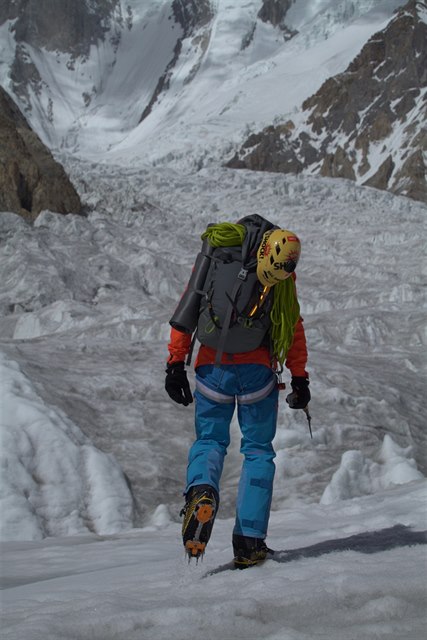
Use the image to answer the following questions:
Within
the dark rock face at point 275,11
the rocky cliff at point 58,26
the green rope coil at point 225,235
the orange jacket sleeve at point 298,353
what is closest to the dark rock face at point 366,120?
the orange jacket sleeve at point 298,353

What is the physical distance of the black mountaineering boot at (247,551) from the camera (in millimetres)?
2365

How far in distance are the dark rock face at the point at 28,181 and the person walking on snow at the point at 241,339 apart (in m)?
19.7

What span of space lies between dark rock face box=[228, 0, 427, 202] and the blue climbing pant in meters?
46.0

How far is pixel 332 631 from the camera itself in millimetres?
1440

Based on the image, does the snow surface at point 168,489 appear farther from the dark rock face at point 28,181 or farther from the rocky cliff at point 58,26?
the rocky cliff at point 58,26

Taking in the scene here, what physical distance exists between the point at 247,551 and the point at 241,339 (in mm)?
801

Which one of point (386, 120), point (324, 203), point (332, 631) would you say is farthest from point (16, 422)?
point (386, 120)

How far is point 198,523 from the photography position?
233 centimetres

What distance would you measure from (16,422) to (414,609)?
3178 millimetres

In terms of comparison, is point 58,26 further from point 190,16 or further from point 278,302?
point 278,302

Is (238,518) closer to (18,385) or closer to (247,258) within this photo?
(247,258)

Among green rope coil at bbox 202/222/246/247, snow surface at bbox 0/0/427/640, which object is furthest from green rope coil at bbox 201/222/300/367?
snow surface at bbox 0/0/427/640

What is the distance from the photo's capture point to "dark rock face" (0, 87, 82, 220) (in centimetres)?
2145

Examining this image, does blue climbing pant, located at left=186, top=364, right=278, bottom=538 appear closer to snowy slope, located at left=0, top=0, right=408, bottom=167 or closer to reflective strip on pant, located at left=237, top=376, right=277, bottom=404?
reflective strip on pant, located at left=237, top=376, right=277, bottom=404
